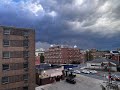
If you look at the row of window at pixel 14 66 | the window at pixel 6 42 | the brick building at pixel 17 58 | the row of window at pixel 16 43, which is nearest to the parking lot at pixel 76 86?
the brick building at pixel 17 58

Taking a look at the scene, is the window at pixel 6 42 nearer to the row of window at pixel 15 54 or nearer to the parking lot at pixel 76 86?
the row of window at pixel 15 54

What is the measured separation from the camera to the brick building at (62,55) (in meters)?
138

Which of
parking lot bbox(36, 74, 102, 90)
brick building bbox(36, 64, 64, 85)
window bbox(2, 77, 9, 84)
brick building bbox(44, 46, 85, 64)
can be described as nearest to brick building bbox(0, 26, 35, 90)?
window bbox(2, 77, 9, 84)

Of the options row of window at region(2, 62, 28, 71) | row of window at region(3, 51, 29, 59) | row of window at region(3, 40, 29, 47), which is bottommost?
row of window at region(2, 62, 28, 71)

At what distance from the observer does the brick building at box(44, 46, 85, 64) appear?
138 m

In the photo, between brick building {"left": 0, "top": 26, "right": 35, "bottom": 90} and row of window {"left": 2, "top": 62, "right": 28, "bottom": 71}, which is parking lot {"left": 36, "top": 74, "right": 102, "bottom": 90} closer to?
brick building {"left": 0, "top": 26, "right": 35, "bottom": 90}

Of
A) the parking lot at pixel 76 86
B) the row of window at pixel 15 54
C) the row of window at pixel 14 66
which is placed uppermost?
the row of window at pixel 15 54

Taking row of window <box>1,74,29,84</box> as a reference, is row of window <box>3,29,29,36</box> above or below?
above

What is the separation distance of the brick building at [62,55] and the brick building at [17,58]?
89727 millimetres

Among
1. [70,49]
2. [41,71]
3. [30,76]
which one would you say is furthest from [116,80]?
[70,49]

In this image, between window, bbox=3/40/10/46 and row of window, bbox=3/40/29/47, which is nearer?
window, bbox=3/40/10/46

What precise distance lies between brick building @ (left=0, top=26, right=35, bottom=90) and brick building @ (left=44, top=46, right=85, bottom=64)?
89.7m

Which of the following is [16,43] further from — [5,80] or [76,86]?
[76,86]

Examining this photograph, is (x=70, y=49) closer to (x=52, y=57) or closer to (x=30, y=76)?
(x=52, y=57)
